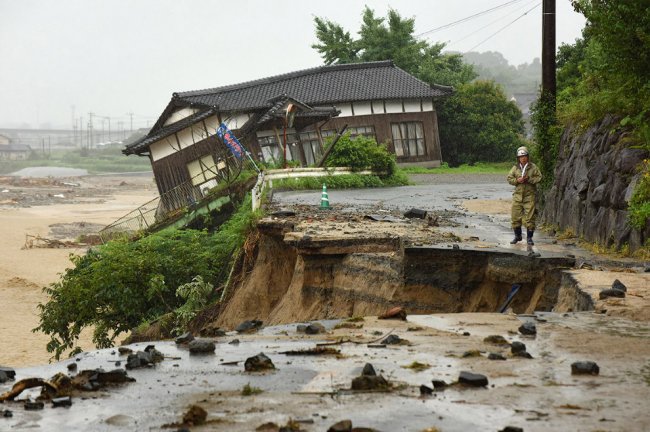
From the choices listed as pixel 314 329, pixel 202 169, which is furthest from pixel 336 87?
pixel 314 329

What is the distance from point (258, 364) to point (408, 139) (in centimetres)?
3993

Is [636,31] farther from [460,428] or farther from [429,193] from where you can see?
[429,193]

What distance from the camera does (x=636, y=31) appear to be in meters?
14.9

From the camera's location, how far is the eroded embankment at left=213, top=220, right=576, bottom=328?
12.4 meters

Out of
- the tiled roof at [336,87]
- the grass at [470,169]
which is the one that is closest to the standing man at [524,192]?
the tiled roof at [336,87]

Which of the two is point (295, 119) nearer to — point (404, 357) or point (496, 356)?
point (404, 357)

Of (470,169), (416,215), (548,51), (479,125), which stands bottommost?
(470,169)

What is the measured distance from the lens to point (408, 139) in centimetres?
4753

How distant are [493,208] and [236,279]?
766 centimetres

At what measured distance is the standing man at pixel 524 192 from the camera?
15352 mm

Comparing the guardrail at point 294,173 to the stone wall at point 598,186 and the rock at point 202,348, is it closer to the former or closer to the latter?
the stone wall at point 598,186

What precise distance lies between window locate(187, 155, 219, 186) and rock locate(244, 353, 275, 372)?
99.8ft

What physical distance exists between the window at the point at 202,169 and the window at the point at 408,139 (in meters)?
11.0

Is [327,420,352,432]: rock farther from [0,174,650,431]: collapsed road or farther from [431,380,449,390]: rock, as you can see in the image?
[431,380,449,390]: rock
